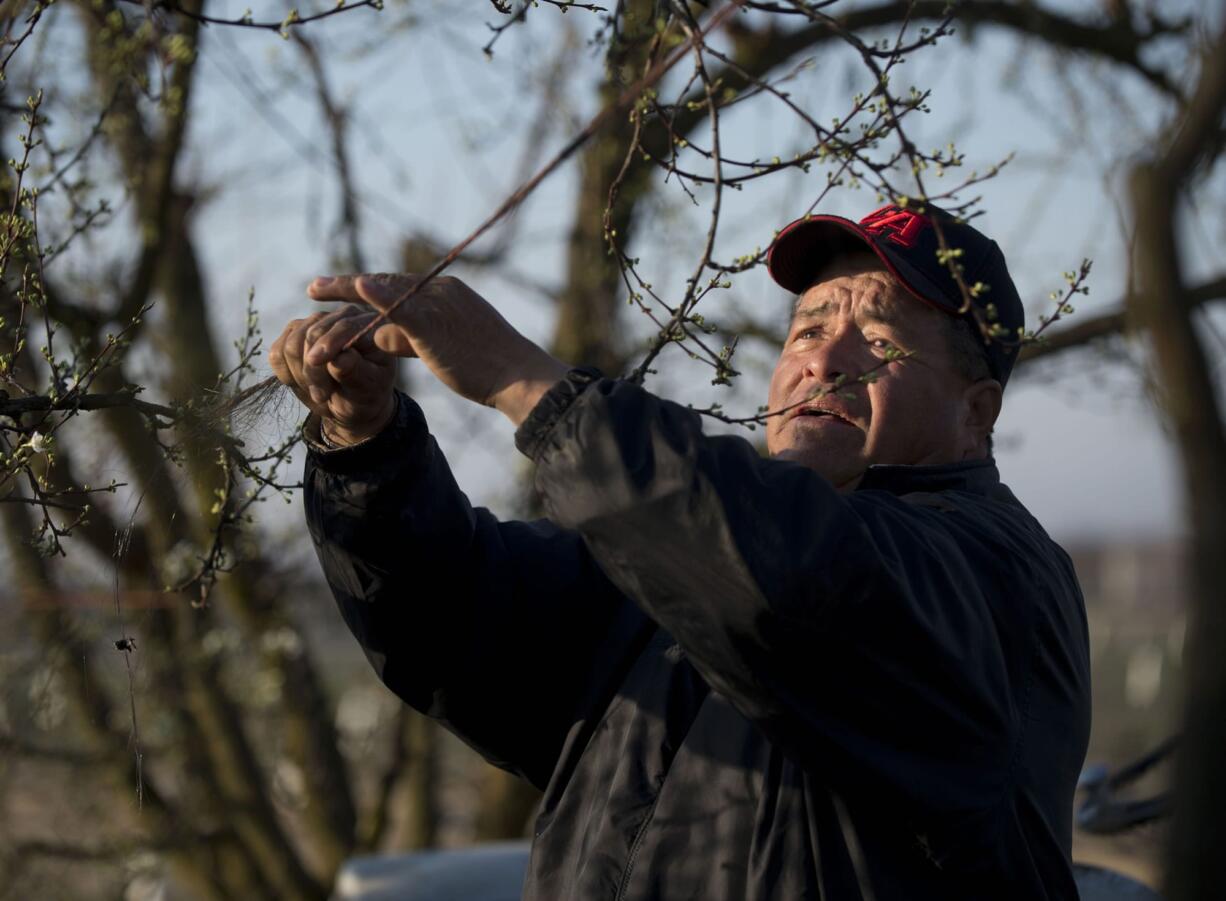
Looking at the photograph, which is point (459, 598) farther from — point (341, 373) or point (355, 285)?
point (355, 285)

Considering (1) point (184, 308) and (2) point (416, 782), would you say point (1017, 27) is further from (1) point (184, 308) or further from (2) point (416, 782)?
(2) point (416, 782)

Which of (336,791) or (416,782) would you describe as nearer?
(336,791)

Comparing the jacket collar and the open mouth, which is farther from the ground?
the open mouth

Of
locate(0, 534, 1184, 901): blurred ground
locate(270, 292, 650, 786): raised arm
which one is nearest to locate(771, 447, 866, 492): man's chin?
locate(270, 292, 650, 786): raised arm

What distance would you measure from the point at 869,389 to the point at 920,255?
0.26 m

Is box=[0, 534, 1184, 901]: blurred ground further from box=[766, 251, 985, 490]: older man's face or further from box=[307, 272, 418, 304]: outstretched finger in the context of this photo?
box=[307, 272, 418, 304]: outstretched finger

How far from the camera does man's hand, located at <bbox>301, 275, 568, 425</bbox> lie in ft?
5.92

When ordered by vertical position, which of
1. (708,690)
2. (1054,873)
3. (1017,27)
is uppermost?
(1017,27)

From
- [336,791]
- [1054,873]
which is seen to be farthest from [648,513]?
[336,791]

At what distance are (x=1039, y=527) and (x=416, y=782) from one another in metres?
7.26

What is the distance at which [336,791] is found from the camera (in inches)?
315

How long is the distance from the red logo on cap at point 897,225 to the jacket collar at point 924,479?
42 centimetres

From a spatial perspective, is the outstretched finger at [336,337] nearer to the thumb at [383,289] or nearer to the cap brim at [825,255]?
the thumb at [383,289]

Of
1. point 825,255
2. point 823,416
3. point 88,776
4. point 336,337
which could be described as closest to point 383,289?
point 336,337
